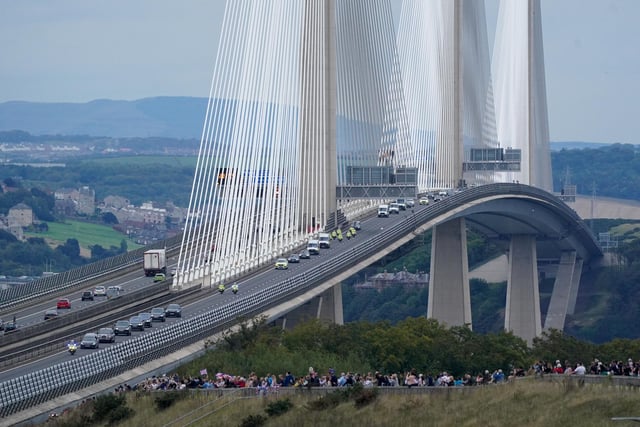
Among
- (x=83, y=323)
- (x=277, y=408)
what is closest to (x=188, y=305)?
(x=83, y=323)

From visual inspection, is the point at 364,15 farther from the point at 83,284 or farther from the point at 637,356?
the point at 637,356

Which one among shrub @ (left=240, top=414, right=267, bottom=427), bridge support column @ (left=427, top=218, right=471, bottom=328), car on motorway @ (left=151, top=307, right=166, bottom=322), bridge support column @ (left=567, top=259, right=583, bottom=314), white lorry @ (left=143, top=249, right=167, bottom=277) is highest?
white lorry @ (left=143, top=249, right=167, bottom=277)

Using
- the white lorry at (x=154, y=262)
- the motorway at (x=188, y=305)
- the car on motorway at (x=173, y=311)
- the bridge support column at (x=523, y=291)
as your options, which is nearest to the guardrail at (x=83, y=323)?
the motorway at (x=188, y=305)

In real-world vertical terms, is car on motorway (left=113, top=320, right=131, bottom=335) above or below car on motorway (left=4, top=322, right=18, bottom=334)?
above

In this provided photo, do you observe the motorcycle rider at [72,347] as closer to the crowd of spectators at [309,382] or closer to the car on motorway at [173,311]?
the crowd of spectators at [309,382]

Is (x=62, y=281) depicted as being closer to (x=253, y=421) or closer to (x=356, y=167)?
(x=356, y=167)

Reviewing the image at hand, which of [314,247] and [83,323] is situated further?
[314,247]

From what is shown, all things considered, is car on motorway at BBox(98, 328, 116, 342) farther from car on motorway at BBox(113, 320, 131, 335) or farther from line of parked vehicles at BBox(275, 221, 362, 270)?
line of parked vehicles at BBox(275, 221, 362, 270)

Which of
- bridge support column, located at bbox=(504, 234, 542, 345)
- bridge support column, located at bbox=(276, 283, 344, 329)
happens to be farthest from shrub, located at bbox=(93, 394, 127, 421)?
bridge support column, located at bbox=(504, 234, 542, 345)
